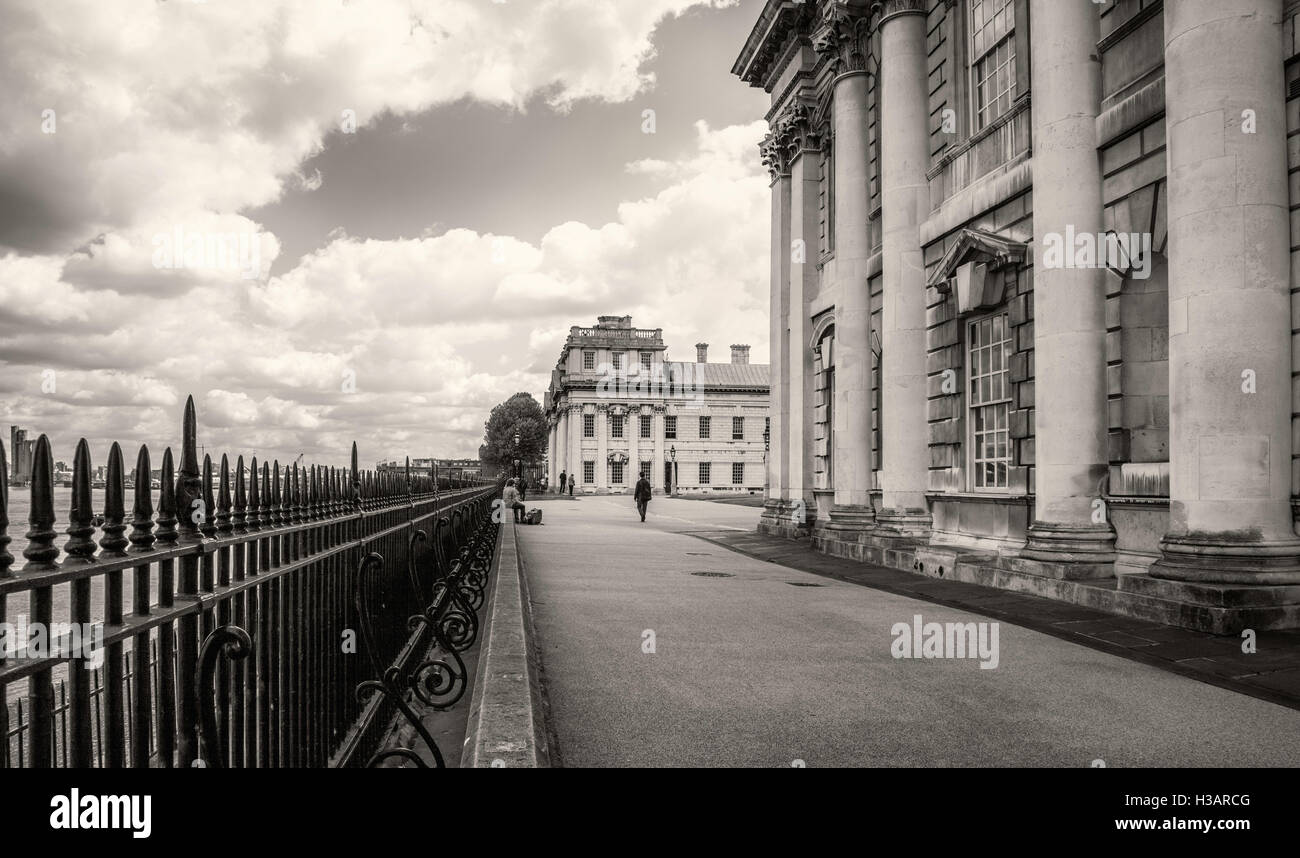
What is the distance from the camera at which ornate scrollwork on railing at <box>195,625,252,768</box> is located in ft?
9.12

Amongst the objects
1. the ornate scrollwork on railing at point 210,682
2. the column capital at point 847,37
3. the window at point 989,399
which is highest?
the column capital at point 847,37

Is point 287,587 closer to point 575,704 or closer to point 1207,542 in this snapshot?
point 575,704

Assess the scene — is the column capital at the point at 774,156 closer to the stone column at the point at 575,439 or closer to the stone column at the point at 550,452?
the stone column at the point at 575,439

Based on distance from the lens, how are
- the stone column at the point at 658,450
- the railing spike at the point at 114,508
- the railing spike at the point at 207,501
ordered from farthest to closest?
Answer: the stone column at the point at 658,450 < the railing spike at the point at 207,501 < the railing spike at the point at 114,508

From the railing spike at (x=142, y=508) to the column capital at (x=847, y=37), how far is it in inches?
716

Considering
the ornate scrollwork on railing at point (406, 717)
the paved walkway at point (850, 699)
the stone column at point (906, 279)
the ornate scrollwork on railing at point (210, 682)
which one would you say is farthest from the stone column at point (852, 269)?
the ornate scrollwork on railing at point (210, 682)

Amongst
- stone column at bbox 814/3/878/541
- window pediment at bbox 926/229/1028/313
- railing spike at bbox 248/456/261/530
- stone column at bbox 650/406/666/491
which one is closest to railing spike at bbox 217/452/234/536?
railing spike at bbox 248/456/261/530

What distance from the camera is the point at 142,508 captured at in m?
2.57

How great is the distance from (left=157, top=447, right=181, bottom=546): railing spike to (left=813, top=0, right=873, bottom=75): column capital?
59.1 feet

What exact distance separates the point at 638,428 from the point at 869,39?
78.9 metres

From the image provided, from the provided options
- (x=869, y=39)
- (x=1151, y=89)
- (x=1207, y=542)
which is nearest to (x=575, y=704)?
(x=1207, y=542)

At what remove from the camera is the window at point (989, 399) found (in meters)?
13.9

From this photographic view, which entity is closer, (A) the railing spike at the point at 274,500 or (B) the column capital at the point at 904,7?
(A) the railing spike at the point at 274,500
